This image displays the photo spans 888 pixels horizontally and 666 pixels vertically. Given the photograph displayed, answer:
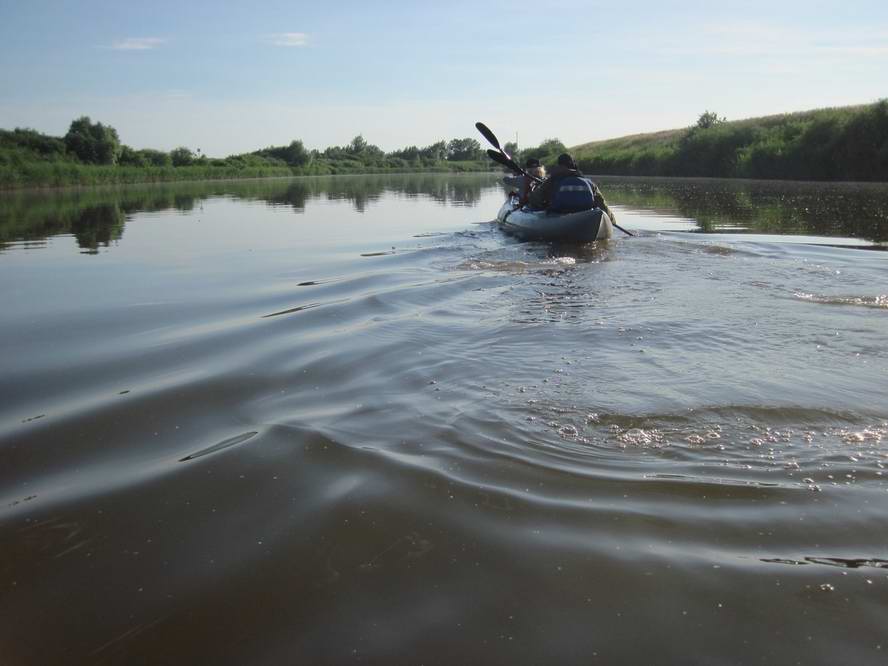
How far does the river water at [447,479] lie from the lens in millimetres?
2363

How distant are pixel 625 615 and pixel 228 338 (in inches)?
184

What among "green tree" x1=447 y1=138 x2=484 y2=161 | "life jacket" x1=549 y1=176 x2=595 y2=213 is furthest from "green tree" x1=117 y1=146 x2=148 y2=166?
"green tree" x1=447 y1=138 x2=484 y2=161

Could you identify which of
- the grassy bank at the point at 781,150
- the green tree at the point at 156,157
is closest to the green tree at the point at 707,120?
the grassy bank at the point at 781,150

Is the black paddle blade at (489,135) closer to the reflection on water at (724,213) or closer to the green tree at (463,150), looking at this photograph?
the reflection on water at (724,213)

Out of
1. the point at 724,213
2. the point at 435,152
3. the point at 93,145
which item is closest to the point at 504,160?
the point at 724,213

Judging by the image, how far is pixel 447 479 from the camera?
3.42 m

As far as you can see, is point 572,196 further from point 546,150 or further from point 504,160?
point 546,150

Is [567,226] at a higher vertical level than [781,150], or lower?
lower

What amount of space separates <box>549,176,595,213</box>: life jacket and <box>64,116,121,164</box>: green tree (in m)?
55.9

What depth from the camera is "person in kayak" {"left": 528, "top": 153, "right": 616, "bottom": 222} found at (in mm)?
12961

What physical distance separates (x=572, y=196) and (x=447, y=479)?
10481mm

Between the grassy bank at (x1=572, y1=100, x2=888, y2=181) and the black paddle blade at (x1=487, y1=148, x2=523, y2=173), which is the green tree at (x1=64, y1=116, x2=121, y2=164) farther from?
the black paddle blade at (x1=487, y1=148, x2=523, y2=173)

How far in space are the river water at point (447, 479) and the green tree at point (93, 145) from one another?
190 feet

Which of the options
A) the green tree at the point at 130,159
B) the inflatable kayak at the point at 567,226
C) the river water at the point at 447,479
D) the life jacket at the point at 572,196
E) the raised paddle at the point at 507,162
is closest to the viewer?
the river water at the point at 447,479
